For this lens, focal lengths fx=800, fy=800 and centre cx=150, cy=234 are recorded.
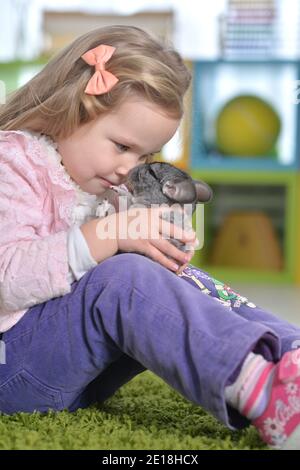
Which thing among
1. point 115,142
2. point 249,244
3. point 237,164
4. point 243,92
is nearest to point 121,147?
point 115,142

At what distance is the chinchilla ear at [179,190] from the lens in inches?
38.6

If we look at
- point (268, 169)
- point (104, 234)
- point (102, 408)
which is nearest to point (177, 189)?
point (104, 234)

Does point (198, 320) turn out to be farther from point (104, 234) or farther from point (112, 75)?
point (112, 75)

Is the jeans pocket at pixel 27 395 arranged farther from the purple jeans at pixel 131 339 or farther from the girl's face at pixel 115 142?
the girl's face at pixel 115 142

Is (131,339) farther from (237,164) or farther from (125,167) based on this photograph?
(237,164)

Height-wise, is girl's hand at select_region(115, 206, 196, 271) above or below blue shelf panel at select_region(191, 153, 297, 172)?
above

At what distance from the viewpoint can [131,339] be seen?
90cm

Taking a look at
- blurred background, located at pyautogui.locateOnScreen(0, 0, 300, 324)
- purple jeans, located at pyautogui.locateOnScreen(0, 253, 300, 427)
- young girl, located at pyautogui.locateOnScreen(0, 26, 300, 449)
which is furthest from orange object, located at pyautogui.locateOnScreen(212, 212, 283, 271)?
purple jeans, located at pyautogui.locateOnScreen(0, 253, 300, 427)

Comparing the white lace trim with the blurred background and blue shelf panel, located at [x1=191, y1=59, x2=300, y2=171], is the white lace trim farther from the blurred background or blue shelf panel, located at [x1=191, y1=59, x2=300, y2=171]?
blue shelf panel, located at [x1=191, y1=59, x2=300, y2=171]

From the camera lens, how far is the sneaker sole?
0.84 m

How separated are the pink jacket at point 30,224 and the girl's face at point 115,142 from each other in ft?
A: 0.11

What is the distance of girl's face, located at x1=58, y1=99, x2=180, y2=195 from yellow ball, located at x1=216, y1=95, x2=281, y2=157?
1601 mm

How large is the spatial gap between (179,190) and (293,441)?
0.33 metres

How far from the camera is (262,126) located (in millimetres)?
2701
